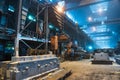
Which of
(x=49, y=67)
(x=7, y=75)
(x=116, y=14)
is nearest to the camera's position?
(x=7, y=75)

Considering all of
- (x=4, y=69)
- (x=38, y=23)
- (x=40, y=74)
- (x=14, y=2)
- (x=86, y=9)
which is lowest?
(x=40, y=74)

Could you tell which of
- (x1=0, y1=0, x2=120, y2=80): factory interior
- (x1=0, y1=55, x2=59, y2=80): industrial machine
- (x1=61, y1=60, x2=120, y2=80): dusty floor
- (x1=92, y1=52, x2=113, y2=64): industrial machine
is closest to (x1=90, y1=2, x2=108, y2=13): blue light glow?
(x1=0, y1=0, x2=120, y2=80): factory interior

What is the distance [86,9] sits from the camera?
27.1 m

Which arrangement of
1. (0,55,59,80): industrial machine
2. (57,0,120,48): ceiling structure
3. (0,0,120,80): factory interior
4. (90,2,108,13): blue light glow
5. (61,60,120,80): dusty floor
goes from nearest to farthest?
(0,55,59,80): industrial machine
(0,0,120,80): factory interior
(61,60,120,80): dusty floor
(57,0,120,48): ceiling structure
(90,2,108,13): blue light glow

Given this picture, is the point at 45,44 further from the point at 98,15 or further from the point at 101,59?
the point at 98,15

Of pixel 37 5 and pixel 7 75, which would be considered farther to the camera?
pixel 37 5

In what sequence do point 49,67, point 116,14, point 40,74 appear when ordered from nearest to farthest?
point 40,74, point 49,67, point 116,14

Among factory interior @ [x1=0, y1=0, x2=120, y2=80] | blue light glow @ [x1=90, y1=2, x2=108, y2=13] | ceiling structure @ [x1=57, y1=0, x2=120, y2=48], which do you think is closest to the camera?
factory interior @ [x1=0, y1=0, x2=120, y2=80]

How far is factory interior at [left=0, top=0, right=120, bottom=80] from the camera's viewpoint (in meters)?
4.60

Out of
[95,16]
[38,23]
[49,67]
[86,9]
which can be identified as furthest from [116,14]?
[49,67]

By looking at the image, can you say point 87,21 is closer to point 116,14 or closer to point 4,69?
point 116,14

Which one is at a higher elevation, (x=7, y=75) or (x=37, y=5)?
(x=37, y=5)

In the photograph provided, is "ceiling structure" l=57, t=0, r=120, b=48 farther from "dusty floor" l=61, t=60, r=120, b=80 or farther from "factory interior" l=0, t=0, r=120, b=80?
"dusty floor" l=61, t=60, r=120, b=80

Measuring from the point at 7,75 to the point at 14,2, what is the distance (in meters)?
7.76
